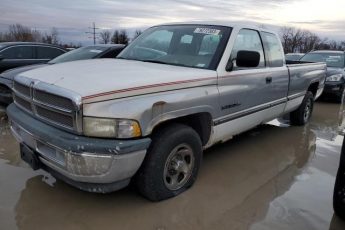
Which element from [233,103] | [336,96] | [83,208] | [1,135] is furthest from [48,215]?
[336,96]

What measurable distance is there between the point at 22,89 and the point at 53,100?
30.2 inches

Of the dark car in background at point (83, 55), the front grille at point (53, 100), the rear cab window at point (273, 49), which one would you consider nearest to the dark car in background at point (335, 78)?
the rear cab window at point (273, 49)

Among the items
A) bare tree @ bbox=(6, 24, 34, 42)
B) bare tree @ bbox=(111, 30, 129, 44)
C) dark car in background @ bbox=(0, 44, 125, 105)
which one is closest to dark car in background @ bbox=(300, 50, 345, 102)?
dark car in background @ bbox=(0, 44, 125, 105)

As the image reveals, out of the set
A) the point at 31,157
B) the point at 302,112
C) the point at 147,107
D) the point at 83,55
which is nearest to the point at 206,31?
the point at 147,107

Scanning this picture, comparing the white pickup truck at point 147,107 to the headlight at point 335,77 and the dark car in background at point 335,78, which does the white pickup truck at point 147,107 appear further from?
the headlight at point 335,77

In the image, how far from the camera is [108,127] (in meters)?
2.86

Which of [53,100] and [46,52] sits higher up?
[46,52]

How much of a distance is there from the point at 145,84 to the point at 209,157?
84.0 inches

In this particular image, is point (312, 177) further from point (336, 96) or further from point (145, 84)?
point (336, 96)

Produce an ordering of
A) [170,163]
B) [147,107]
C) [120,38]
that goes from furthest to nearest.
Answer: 1. [120,38]
2. [170,163]
3. [147,107]

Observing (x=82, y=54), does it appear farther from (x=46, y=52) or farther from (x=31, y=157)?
(x=31, y=157)

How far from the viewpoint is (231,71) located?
159 inches

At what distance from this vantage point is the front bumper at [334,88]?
9617mm

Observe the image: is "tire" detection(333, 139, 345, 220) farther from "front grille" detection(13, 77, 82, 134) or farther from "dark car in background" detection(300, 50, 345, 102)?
"dark car in background" detection(300, 50, 345, 102)
